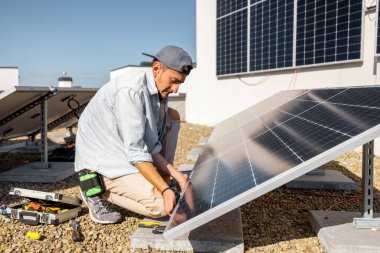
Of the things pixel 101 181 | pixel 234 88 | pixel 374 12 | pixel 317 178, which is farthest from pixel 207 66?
pixel 101 181

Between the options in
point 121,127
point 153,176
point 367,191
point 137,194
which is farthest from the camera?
point 137,194

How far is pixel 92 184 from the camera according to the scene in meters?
3.39

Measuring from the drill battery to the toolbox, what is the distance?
0.50m

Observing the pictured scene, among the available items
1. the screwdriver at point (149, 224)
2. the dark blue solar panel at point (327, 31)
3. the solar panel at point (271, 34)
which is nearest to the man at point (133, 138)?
the screwdriver at point (149, 224)

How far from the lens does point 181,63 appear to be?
112 inches

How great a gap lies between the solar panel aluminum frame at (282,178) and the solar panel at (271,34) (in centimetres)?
667

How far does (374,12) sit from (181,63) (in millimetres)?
5449

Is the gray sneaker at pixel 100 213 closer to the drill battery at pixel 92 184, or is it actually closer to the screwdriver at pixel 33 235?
the drill battery at pixel 92 184

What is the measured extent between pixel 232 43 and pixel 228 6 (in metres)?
1.25

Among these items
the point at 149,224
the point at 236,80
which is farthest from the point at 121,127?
the point at 236,80

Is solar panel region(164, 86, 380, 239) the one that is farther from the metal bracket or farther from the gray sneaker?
the gray sneaker

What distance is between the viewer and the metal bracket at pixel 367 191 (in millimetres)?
3068

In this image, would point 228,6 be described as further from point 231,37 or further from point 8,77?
point 8,77

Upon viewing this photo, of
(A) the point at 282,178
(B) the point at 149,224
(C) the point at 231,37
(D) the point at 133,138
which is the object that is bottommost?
(B) the point at 149,224
